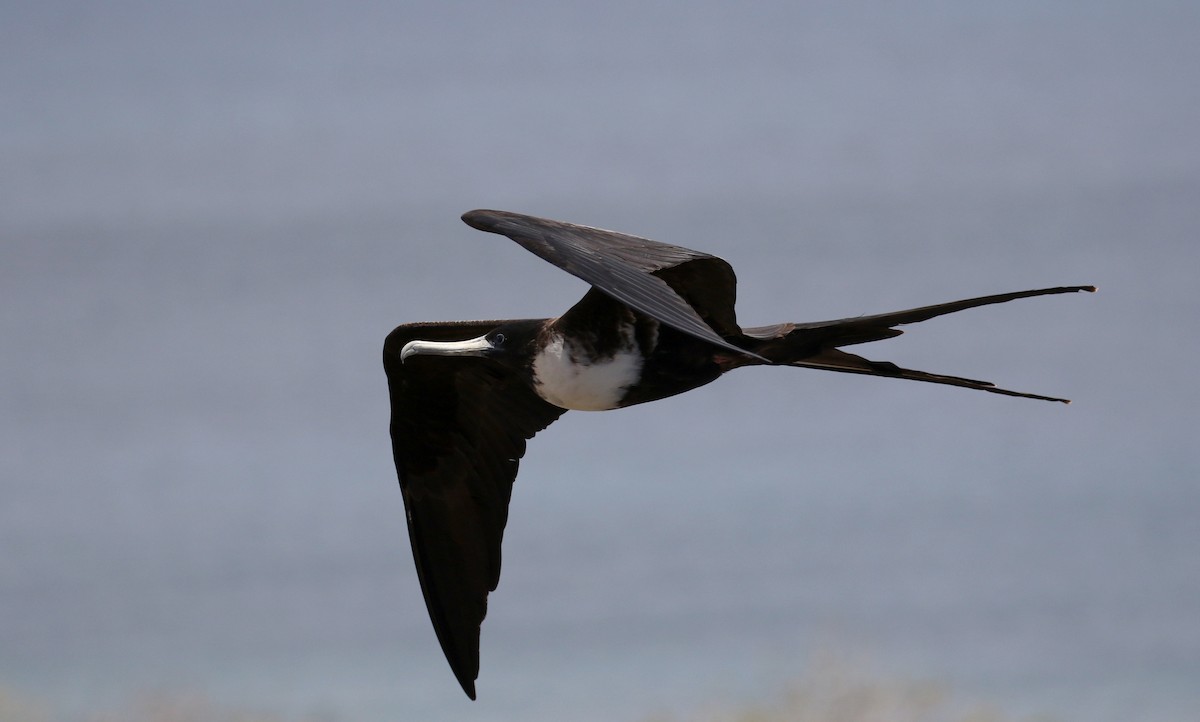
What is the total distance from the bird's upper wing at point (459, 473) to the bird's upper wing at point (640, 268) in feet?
4.27

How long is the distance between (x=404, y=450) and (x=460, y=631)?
0.81 metres

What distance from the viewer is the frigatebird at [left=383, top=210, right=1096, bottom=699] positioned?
481 cm

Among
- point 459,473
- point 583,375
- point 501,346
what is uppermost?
point 501,346

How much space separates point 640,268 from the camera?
4613 mm

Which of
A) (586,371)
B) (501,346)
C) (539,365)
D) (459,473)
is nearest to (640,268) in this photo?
(586,371)

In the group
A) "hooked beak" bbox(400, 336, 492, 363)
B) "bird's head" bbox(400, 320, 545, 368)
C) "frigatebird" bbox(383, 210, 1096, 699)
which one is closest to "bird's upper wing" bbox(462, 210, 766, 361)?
"frigatebird" bbox(383, 210, 1096, 699)

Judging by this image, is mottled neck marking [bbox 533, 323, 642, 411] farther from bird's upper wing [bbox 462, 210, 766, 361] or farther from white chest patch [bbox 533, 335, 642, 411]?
bird's upper wing [bbox 462, 210, 766, 361]

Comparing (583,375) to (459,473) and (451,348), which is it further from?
(459,473)

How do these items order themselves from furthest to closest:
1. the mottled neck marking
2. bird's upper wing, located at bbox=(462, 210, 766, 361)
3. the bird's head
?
1. the bird's head
2. the mottled neck marking
3. bird's upper wing, located at bbox=(462, 210, 766, 361)

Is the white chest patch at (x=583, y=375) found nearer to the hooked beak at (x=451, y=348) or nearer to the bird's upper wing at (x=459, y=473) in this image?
the hooked beak at (x=451, y=348)

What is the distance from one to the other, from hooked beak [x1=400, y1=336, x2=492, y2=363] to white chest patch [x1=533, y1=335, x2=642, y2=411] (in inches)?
11.2

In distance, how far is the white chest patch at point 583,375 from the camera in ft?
18.2

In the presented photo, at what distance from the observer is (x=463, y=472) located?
21.8ft

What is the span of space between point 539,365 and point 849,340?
1146mm
